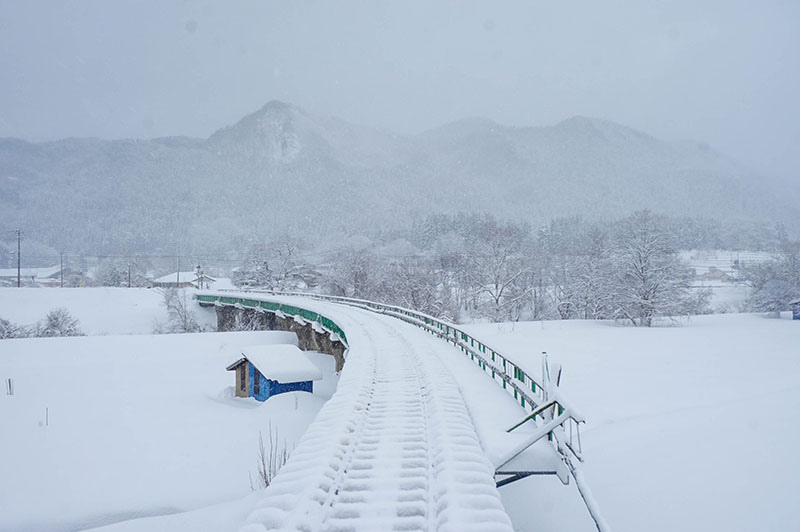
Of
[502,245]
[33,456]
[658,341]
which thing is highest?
[502,245]

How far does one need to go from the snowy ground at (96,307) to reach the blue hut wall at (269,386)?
3851cm

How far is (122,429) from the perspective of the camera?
18328mm

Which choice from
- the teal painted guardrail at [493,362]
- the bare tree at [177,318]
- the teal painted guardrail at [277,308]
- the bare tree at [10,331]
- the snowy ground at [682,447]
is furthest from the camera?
the bare tree at [177,318]

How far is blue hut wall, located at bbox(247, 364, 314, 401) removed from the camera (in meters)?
22.4

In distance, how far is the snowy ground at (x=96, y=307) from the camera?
179 feet

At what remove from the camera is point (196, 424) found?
1895 cm

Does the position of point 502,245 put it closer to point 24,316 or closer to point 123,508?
point 123,508

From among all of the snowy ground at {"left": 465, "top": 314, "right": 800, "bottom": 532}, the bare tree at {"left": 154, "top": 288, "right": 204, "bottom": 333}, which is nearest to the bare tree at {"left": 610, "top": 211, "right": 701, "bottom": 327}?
the snowy ground at {"left": 465, "top": 314, "right": 800, "bottom": 532}

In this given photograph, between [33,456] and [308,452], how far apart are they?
49.3 ft

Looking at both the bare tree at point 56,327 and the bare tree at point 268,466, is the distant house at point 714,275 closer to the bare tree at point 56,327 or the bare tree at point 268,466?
the bare tree at point 268,466

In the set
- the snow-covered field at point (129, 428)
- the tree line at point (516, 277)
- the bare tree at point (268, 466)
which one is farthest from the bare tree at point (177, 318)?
the bare tree at point (268, 466)

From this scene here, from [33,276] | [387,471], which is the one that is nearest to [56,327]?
[387,471]

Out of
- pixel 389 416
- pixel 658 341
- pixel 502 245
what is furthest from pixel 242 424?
pixel 502 245

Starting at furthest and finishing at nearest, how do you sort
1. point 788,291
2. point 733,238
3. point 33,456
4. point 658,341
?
point 733,238
point 788,291
point 658,341
point 33,456
